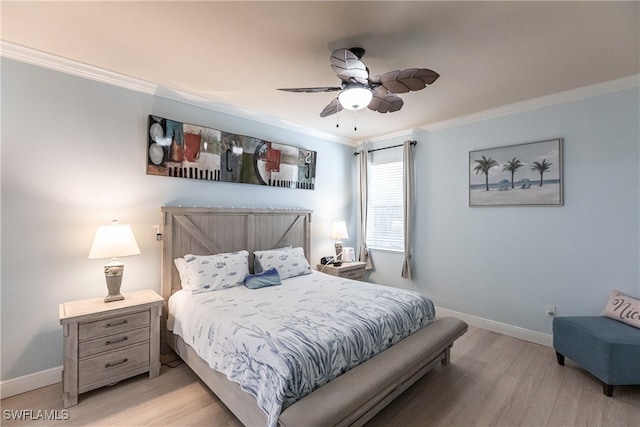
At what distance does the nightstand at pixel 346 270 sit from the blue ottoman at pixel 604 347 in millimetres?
2393

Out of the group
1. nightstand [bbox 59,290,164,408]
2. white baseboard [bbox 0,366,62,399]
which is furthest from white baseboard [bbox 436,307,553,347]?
white baseboard [bbox 0,366,62,399]

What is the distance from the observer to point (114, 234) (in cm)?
234

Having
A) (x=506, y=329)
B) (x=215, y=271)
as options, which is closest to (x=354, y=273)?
(x=506, y=329)

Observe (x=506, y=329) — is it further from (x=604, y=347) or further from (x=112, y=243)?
(x=112, y=243)

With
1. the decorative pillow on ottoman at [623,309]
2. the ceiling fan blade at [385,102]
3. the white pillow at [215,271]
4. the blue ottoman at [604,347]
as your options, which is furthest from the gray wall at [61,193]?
the decorative pillow on ottoman at [623,309]

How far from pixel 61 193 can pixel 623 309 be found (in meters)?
5.09

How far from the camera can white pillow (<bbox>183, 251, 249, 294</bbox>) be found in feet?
8.95

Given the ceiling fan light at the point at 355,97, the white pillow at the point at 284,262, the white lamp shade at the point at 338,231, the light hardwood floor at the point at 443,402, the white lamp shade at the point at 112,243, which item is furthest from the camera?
the white lamp shade at the point at 338,231

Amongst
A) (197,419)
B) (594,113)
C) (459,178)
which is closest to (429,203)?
(459,178)

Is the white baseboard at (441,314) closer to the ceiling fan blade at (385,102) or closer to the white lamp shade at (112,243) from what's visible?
the white lamp shade at (112,243)

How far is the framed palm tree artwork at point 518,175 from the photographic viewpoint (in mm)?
3066

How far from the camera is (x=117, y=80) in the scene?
266 cm

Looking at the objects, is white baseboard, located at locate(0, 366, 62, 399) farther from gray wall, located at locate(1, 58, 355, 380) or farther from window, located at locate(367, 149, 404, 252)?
window, located at locate(367, 149, 404, 252)

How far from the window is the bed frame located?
51.3 inches
